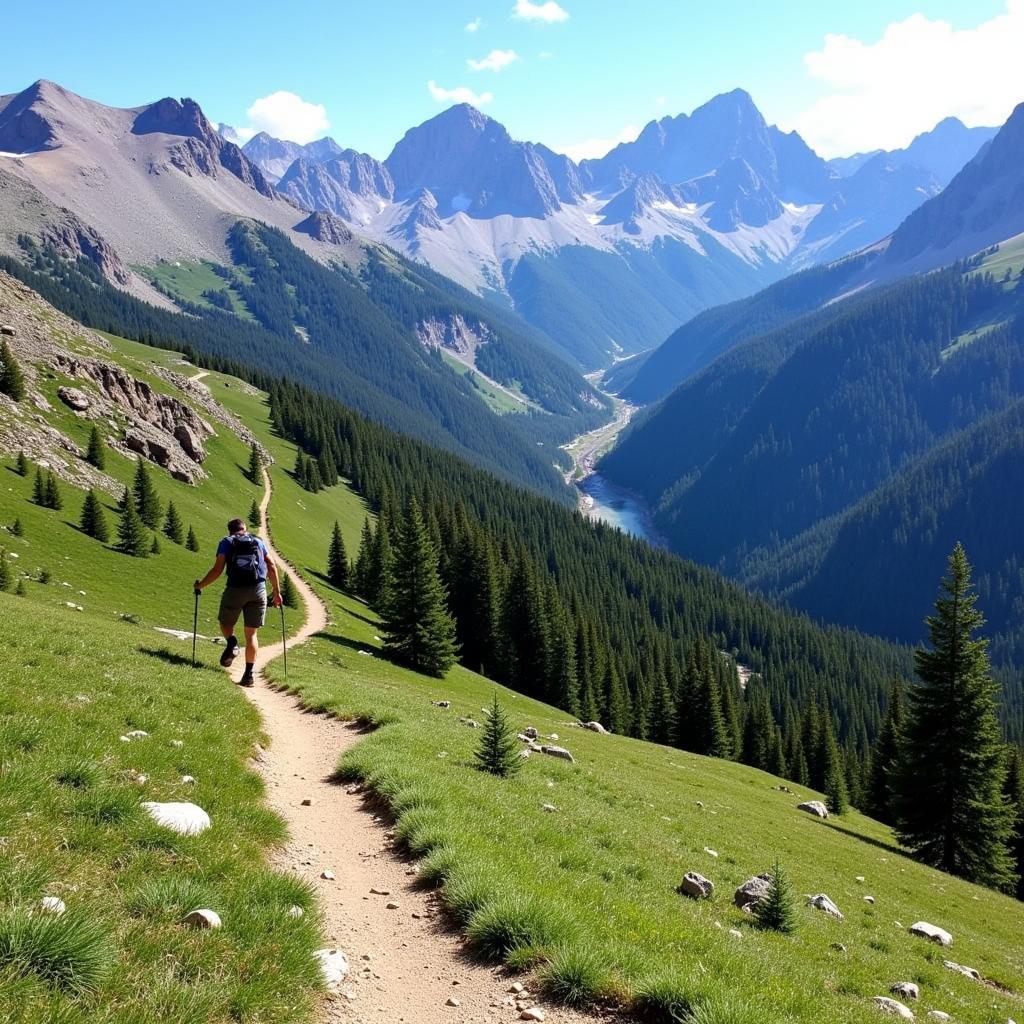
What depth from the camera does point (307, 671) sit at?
28219 mm

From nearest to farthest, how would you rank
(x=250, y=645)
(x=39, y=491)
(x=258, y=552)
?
(x=258, y=552), (x=250, y=645), (x=39, y=491)

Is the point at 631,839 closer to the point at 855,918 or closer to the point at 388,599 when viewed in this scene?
the point at 855,918

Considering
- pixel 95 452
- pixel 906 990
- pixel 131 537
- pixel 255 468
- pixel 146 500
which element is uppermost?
pixel 95 452

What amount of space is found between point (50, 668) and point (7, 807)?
887cm

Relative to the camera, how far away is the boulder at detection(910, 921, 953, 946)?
1717cm

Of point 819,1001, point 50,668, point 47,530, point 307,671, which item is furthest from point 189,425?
point 819,1001

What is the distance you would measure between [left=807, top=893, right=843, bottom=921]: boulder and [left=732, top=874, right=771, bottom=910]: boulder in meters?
3.55

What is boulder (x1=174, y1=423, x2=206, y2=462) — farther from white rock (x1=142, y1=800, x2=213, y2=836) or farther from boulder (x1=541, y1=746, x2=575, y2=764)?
white rock (x1=142, y1=800, x2=213, y2=836)

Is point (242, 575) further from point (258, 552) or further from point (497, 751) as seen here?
point (497, 751)

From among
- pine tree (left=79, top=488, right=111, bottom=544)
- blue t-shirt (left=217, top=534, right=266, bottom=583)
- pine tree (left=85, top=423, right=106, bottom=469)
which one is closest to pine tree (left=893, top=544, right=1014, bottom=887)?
blue t-shirt (left=217, top=534, right=266, bottom=583)

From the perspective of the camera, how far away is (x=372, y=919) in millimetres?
7984

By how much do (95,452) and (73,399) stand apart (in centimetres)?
1062

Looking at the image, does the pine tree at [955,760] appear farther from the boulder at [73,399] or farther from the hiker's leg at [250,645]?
the boulder at [73,399]

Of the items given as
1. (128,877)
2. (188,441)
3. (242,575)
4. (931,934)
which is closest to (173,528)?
(188,441)
